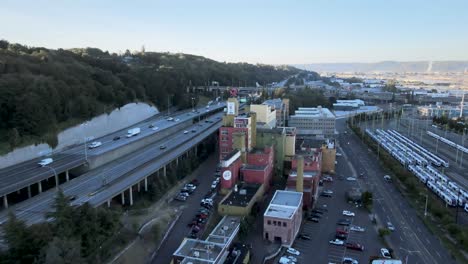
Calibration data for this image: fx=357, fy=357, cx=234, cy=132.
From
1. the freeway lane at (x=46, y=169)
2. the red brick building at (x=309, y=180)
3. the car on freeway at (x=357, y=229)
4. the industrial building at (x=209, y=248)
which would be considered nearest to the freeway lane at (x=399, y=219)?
the car on freeway at (x=357, y=229)

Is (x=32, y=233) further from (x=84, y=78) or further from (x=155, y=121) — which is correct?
(x=155, y=121)

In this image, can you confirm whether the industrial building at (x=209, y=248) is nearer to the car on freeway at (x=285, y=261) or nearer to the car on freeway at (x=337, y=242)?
the car on freeway at (x=285, y=261)

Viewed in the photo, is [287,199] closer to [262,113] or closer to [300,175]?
[300,175]

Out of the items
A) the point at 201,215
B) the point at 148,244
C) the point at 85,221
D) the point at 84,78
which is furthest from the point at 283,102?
the point at 85,221

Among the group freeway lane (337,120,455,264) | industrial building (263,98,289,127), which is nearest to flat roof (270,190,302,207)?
freeway lane (337,120,455,264)

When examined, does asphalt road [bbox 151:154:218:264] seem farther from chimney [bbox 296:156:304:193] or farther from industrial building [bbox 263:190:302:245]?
chimney [bbox 296:156:304:193]
